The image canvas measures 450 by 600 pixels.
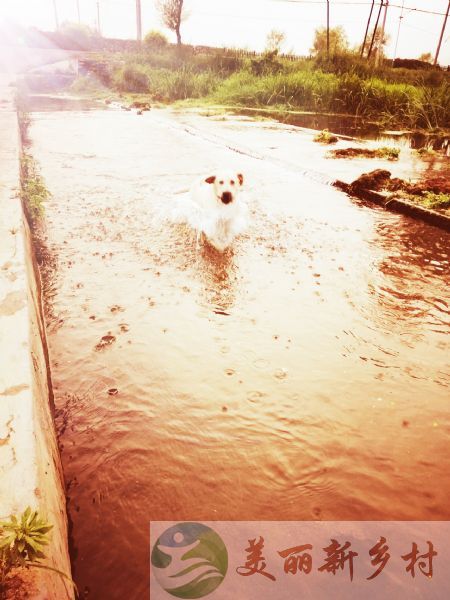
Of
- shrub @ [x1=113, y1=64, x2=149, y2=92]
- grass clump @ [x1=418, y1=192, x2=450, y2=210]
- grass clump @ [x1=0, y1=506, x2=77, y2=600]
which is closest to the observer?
grass clump @ [x1=0, y1=506, x2=77, y2=600]

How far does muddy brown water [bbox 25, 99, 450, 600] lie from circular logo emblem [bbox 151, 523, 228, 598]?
0.22 ft

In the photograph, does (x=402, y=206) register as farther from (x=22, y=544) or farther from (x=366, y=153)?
(x=22, y=544)

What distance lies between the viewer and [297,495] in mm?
2113

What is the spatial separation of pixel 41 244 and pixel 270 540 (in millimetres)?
4350

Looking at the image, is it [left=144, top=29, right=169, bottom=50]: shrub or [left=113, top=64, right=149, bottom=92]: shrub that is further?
[left=144, top=29, right=169, bottom=50]: shrub

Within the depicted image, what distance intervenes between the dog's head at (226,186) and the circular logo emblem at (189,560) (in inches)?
157

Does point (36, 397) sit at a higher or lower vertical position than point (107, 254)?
higher

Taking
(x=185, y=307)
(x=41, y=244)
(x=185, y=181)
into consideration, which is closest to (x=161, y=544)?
(x=185, y=307)

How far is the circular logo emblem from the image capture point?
1733mm

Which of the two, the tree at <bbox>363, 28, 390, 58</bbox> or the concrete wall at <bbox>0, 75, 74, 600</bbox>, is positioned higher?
the tree at <bbox>363, 28, 390, 58</bbox>

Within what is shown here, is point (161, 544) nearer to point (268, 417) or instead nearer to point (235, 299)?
point (268, 417)

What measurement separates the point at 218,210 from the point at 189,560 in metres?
4.39

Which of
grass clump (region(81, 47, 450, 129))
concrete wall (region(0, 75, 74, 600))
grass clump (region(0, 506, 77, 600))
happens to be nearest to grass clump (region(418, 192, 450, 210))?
concrete wall (region(0, 75, 74, 600))

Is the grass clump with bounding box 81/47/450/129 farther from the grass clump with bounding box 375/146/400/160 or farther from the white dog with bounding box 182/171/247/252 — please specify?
the white dog with bounding box 182/171/247/252
